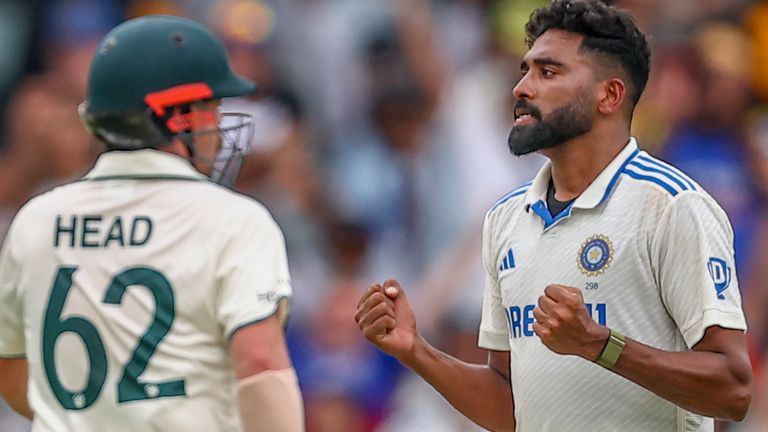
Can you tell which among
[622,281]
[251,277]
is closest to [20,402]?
[251,277]

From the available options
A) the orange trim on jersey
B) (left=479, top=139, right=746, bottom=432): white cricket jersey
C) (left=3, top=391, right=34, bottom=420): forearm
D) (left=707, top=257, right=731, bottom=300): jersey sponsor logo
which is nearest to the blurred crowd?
(left=479, top=139, right=746, bottom=432): white cricket jersey

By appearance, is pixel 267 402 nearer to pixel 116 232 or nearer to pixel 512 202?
pixel 116 232

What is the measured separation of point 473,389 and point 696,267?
3.06 feet

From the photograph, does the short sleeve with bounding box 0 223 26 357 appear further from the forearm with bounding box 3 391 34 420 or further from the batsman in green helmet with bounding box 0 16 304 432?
the forearm with bounding box 3 391 34 420

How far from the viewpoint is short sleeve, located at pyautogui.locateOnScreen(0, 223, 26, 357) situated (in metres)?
3.91

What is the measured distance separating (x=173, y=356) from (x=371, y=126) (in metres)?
4.82

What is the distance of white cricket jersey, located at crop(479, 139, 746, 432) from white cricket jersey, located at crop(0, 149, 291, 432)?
0.91 m

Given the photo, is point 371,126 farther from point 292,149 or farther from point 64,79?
point 64,79

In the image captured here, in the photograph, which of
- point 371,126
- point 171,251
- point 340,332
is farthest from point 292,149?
point 171,251

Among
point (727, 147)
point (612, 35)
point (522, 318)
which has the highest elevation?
point (612, 35)

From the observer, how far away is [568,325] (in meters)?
3.67

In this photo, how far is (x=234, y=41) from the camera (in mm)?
8461

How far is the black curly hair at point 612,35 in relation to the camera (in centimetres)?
431

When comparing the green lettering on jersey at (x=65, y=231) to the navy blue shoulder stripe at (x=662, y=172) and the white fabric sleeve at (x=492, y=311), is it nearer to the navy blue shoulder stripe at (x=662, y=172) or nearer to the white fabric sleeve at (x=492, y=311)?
the white fabric sleeve at (x=492, y=311)
